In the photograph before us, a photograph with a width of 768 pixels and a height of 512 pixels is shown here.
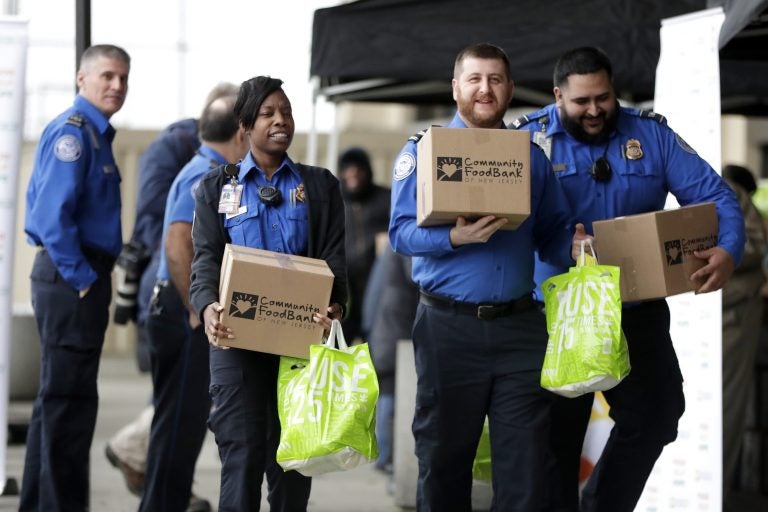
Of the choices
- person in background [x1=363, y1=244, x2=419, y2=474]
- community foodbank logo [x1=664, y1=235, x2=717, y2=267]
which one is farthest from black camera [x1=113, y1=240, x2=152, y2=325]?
Result: community foodbank logo [x1=664, y1=235, x2=717, y2=267]

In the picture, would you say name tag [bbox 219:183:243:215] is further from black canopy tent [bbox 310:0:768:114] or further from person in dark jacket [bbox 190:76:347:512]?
black canopy tent [bbox 310:0:768:114]

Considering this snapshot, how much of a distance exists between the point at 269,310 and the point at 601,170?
1.46 metres

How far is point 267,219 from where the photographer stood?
5.05 m

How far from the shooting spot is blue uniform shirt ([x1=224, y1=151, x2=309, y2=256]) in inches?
198

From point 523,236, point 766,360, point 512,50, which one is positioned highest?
point 512,50

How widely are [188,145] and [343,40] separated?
1088mm

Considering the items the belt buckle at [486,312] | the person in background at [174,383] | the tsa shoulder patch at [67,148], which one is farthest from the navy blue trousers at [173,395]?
the belt buckle at [486,312]

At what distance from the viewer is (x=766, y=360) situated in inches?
380

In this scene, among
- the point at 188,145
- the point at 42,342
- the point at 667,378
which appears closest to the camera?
the point at 667,378

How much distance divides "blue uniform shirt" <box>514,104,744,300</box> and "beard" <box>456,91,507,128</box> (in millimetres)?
359

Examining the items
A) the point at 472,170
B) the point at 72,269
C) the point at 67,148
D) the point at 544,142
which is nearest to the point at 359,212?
the point at 67,148

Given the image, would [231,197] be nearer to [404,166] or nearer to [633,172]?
[404,166]

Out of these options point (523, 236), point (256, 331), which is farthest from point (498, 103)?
point (256, 331)

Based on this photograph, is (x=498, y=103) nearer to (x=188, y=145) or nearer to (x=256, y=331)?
(x=256, y=331)
